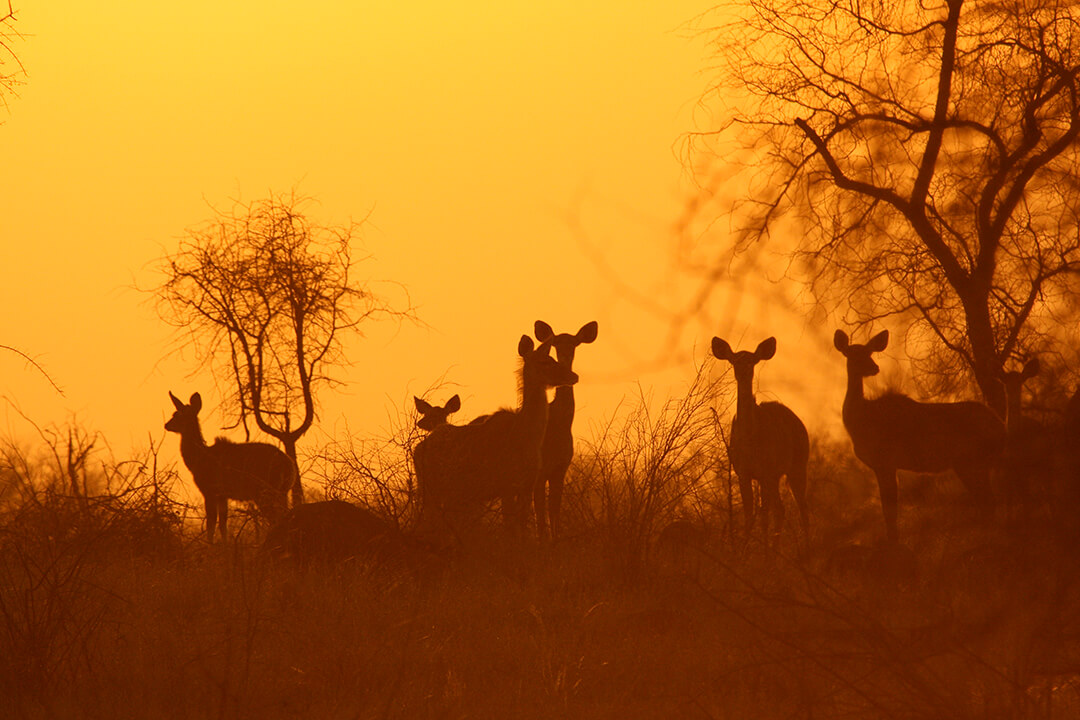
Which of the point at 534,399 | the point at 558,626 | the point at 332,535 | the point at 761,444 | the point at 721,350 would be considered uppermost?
the point at 721,350

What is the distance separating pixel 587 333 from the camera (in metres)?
14.8

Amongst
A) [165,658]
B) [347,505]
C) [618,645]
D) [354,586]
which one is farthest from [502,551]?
[165,658]

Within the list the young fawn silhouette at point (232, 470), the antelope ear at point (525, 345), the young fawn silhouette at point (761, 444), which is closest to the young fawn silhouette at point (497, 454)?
the antelope ear at point (525, 345)

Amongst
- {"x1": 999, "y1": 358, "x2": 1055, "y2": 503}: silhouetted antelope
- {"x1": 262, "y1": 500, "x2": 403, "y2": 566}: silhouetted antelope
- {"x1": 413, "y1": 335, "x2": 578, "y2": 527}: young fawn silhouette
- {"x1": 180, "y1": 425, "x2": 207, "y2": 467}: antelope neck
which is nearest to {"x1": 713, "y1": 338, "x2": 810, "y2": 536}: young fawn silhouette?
{"x1": 413, "y1": 335, "x2": 578, "y2": 527}: young fawn silhouette

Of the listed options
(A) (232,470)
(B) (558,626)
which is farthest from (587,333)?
(B) (558,626)

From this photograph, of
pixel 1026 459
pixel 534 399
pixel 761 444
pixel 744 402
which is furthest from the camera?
pixel 744 402

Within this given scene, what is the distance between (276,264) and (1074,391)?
13709 mm

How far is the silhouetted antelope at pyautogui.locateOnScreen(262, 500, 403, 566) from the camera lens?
1084 cm

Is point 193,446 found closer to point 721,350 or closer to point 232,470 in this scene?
point 232,470

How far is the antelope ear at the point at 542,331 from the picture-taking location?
14562mm

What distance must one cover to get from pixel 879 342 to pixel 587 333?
303cm

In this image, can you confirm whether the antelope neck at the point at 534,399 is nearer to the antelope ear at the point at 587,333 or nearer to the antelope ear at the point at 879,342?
the antelope ear at the point at 587,333

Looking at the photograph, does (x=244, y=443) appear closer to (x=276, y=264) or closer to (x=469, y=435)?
(x=276, y=264)

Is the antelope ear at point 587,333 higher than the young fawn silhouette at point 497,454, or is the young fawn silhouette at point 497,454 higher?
the antelope ear at point 587,333
